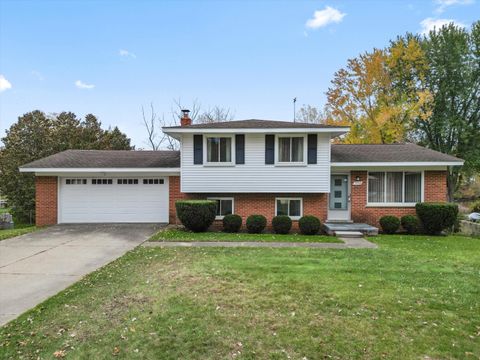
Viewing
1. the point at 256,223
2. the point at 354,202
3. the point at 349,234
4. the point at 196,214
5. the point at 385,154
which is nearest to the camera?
the point at 349,234

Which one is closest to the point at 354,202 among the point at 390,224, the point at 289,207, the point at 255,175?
the point at 390,224

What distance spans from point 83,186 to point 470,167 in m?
26.9

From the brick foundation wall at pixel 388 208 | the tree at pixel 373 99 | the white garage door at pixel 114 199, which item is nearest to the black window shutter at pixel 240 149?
the white garage door at pixel 114 199

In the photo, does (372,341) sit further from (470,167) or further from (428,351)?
(470,167)

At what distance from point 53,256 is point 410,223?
12.3 m

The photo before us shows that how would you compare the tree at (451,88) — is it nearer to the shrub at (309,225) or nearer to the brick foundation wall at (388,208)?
the brick foundation wall at (388,208)

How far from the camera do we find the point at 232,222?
→ 1234 cm

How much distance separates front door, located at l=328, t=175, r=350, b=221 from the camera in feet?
44.1

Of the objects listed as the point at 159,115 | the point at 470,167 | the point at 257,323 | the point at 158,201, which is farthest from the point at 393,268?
the point at 159,115

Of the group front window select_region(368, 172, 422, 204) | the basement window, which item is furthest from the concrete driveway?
front window select_region(368, 172, 422, 204)

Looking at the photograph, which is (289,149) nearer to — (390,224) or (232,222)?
(232,222)

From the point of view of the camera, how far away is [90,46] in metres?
17.0

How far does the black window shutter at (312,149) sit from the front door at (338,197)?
1.60 meters

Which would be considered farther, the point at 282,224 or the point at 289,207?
the point at 289,207
